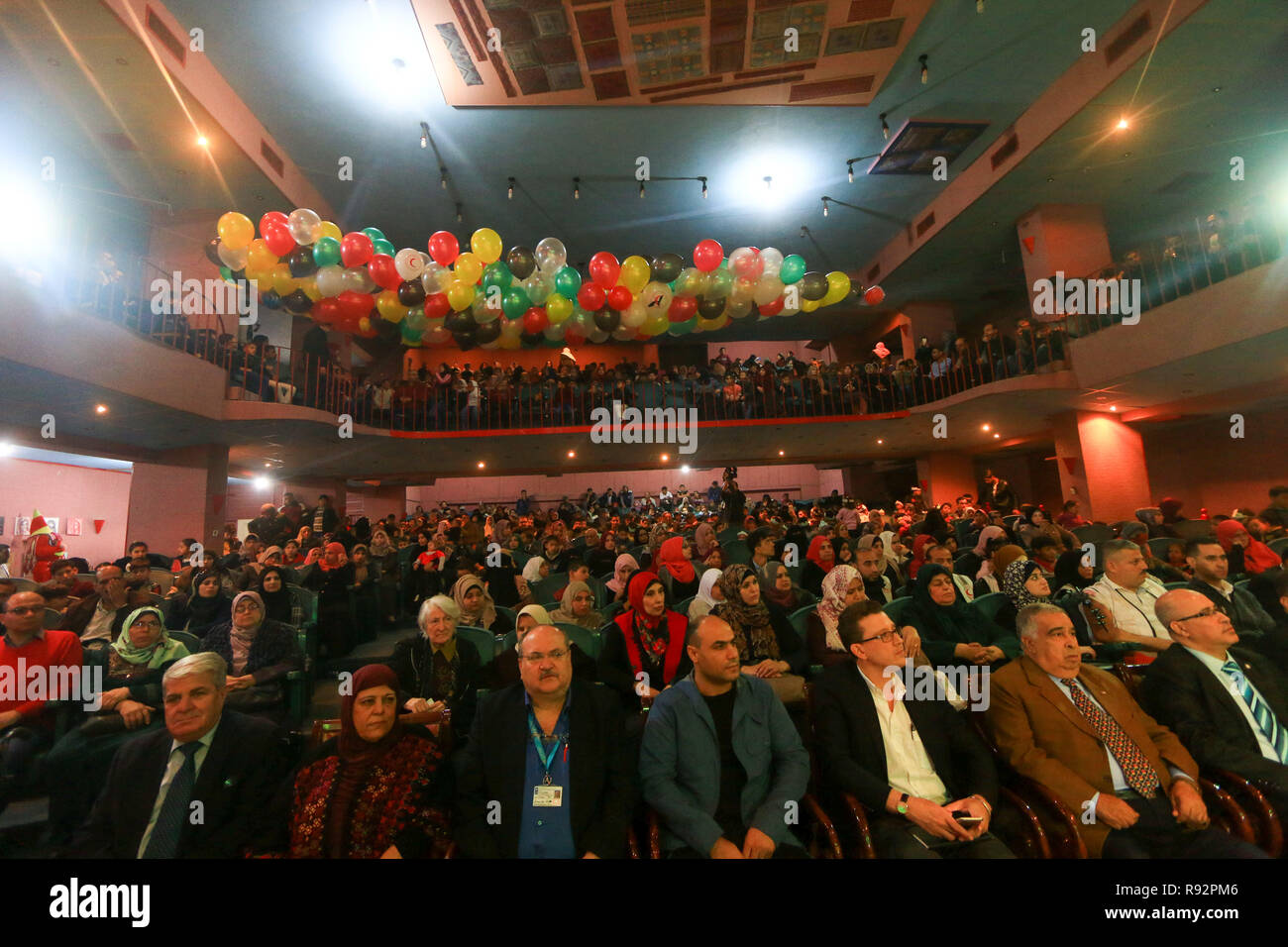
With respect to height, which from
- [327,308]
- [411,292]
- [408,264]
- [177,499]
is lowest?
[177,499]

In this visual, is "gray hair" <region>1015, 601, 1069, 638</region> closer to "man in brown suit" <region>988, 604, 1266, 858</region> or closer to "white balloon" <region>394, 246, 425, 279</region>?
"man in brown suit" <region>988, 604, 1266, 858</region>

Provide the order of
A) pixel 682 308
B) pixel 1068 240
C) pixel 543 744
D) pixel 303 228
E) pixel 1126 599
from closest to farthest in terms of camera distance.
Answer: pixel 543 744, pixel 1126 599, pixel 303 228, pixel 682 308, pixel 1068 240

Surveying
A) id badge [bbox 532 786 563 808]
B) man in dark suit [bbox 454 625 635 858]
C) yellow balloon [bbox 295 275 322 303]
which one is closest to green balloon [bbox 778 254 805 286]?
yellow balloon [bbox 295 275 322 303]

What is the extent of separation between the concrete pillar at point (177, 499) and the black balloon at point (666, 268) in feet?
22.4

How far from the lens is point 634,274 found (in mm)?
5203

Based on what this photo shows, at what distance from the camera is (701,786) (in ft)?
5.49

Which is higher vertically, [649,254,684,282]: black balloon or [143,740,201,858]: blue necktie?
[649,254,684,282]: black balloon

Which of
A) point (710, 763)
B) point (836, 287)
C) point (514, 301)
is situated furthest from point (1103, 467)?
point (710, 763)

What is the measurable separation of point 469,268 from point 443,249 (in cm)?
26

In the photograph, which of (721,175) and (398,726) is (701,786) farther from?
(721,175)

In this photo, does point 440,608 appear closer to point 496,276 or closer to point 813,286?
point 496,276

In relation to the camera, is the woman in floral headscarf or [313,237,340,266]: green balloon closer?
the woman in floral headscarf

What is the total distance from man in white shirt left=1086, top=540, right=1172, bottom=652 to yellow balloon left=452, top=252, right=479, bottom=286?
496 cm

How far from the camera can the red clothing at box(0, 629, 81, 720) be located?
233 cm
